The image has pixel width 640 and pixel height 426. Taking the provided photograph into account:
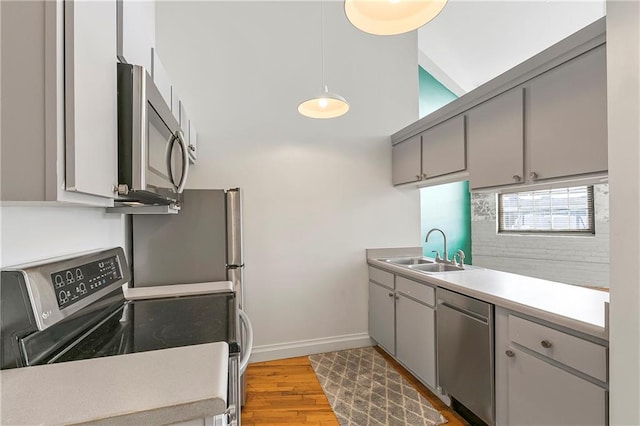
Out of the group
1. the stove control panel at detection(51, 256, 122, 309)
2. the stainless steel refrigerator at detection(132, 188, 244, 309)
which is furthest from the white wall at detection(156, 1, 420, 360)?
the stove control panel at detection(51, 256, 122, 309)

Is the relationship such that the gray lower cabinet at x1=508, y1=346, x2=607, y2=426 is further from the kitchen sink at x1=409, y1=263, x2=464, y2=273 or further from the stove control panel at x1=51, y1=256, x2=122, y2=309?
the stove control panel at x1=51, y1=256, x2=122, y2=309

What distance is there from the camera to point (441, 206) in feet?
13.5

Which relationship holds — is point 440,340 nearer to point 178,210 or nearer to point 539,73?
point 539,73

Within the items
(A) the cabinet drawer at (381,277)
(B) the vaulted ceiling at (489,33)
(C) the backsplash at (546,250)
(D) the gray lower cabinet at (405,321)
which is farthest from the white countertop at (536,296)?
(B) the vaulted ceiling at (489,33)

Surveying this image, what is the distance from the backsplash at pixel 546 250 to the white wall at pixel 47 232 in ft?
11.5

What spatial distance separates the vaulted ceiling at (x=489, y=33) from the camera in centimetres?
311

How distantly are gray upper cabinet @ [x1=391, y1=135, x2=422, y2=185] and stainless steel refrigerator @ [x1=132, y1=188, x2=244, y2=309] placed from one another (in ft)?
5.39

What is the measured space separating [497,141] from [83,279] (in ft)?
7.48

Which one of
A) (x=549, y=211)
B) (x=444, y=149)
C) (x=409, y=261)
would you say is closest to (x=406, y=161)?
(x=444, y=149)

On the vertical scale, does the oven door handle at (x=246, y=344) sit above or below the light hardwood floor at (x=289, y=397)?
above

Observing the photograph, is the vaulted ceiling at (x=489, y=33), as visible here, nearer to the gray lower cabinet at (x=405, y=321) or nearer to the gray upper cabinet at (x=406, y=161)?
the gray upper cabinet at (x=406, y=161)

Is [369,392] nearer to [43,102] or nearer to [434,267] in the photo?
[434,267]

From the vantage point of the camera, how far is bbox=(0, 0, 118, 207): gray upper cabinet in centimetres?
65

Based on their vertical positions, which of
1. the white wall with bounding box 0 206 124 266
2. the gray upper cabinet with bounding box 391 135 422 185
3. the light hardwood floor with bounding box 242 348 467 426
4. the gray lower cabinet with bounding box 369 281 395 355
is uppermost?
the gray upper cabinet with bounding box 391 135 422 185
